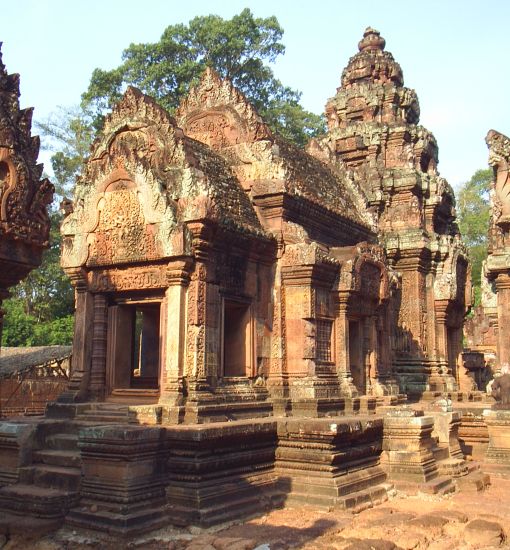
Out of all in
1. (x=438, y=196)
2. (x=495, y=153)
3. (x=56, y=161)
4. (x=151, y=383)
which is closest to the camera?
(x=151, y=383)

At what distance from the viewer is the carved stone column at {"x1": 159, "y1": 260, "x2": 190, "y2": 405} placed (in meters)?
8.13

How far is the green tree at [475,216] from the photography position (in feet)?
128

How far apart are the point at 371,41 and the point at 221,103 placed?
889 centimetres

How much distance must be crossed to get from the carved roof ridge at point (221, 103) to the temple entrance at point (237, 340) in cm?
285

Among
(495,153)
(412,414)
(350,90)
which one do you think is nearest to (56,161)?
(350,90)

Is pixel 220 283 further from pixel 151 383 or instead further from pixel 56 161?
pixel 56 161

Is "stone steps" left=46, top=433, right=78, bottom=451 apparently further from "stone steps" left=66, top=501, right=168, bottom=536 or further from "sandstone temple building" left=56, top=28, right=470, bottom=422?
"stone steps" left=66, top=501, right=168, bottom=536

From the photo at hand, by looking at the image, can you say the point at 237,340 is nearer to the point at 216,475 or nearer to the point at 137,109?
the point at 216,475

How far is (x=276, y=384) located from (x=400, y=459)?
2.01 meters

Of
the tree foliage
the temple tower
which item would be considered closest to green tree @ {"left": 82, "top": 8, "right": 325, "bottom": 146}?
the tree foliage

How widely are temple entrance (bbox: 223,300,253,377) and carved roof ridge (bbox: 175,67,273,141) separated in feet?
9.36

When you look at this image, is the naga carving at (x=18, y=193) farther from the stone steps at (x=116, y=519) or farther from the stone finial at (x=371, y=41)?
the stone finial at (x=371, y=41)

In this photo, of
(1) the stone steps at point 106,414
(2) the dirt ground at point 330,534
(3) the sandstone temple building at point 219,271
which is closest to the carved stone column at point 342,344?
(3) the sandstone temple building at point 219,271

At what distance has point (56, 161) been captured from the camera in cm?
2923
